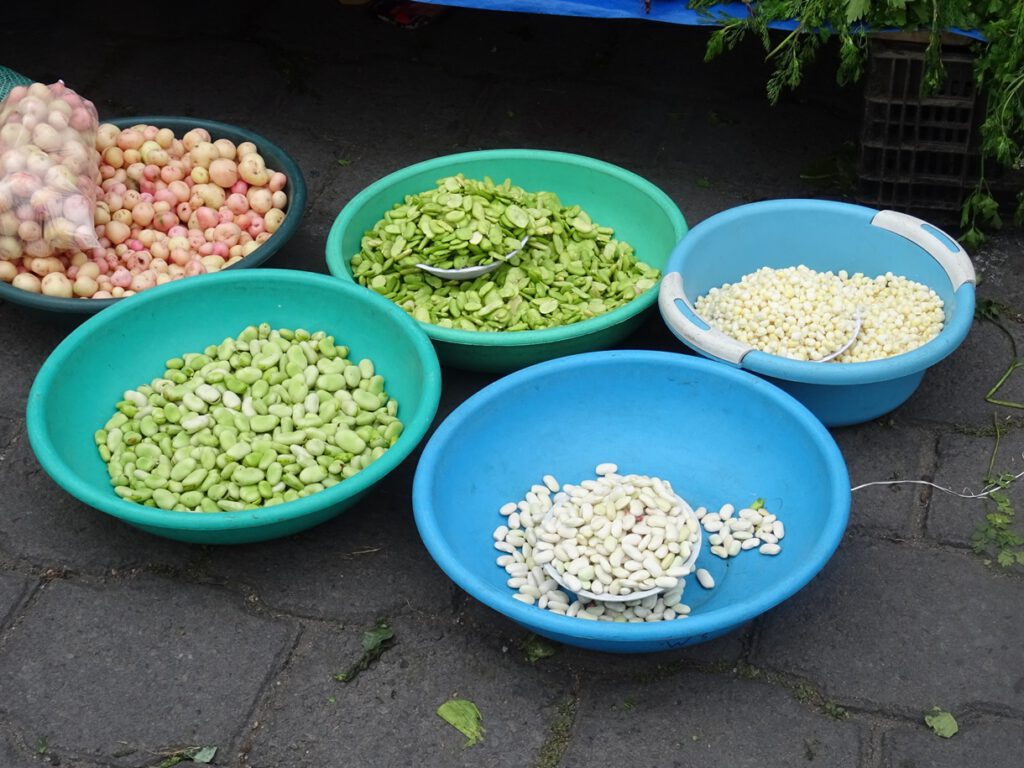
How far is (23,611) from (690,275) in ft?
5.26

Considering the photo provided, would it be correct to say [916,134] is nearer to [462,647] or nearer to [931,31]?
[931,31]

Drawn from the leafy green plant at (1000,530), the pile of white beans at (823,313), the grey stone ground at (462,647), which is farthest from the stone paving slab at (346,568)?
the leafy green plant at (1000,530)

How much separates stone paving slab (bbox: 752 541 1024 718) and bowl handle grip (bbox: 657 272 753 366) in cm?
46

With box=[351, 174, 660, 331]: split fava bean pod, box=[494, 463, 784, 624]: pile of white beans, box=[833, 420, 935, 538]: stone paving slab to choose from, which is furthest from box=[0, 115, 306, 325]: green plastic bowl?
box=[833, 420, 935, 538]: stone paving slab

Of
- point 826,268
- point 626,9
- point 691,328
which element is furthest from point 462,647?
point 626,9

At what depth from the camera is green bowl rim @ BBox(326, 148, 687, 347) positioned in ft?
8.38

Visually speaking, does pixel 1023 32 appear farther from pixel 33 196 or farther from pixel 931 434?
pixel 33 196

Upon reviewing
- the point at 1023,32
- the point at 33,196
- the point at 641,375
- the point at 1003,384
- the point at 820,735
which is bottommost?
the point at 820,735

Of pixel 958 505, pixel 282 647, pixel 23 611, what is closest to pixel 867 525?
pixel 958 505

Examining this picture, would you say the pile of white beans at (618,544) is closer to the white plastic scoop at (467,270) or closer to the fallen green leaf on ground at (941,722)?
the fallen green leaf on ground at (941,722)

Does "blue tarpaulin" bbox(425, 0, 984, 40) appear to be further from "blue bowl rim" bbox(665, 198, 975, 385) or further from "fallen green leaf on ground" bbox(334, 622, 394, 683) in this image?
"fallen green leaf on ground" bbox(334, 622, 394, 683)

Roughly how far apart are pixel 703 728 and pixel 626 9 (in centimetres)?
174

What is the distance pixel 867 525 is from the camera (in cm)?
246

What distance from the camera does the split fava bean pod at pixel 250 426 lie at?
2.34 meters
